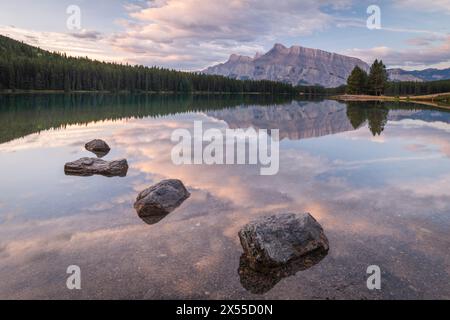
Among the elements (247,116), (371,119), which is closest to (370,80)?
(371,119)

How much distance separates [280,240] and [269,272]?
3.35 feet

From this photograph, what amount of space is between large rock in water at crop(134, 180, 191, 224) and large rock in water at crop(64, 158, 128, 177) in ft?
16.3

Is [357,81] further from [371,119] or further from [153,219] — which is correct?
[153,219]

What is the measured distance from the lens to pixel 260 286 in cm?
806

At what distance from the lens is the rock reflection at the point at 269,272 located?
26.4 ft

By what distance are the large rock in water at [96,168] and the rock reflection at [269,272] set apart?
440 inches

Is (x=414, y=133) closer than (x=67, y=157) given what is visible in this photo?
No

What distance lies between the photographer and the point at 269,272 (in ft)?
28.5

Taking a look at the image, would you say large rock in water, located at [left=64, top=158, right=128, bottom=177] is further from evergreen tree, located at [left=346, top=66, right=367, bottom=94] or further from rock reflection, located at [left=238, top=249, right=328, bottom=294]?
evergreen tree, located at [left=346, top=66, right=367, bottom=94]

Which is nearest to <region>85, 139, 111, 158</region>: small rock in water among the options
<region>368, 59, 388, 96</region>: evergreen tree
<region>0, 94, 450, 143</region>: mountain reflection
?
<region>0, 94, 450, 143</region>: mountain reflection

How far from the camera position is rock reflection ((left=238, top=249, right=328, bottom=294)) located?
317 inches
